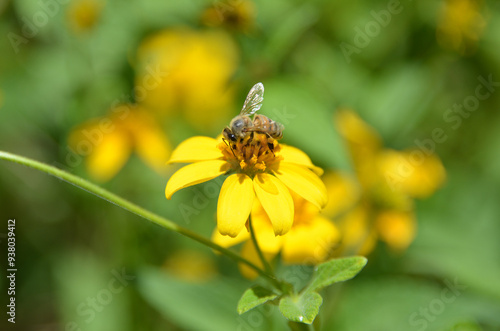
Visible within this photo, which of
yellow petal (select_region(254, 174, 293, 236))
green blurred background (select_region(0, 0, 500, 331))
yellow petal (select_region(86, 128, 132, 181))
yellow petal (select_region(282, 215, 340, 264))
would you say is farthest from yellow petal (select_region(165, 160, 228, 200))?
yellow petal (select_region(86, 128, 132, 181))

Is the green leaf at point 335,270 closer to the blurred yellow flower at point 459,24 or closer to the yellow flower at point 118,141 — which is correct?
the yellow flower at point 118,141

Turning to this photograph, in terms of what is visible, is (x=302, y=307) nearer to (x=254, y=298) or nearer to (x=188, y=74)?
(x=254, y=298)

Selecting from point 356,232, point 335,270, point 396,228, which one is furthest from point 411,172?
point 335,270

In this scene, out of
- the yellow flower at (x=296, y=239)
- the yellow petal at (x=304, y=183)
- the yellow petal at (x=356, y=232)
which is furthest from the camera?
the yellow petal at (x=356, y=232)

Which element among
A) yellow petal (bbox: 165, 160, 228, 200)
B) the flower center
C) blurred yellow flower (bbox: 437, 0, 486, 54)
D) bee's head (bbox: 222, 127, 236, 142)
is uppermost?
blurred yellow flower (bbox: 437, 0, 486, 54)

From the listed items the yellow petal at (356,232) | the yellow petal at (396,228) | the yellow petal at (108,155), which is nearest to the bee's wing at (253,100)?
the yellow petal at (356,232)

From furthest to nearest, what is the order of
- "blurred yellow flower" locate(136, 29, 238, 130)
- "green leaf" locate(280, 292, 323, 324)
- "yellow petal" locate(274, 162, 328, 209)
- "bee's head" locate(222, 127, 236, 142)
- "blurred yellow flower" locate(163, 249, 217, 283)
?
1. "blurred yellow flower" locate(136, 29, 238, 130)
2. "blurred yellow flower" locate(163, 249, 217, 283)
3. "bee's head" locate(222, 127, 236, 142)
4. "yellow petal" locate(274, 162, 328, 209)
5. "green leaf" locate(280, 292, 323, 324)

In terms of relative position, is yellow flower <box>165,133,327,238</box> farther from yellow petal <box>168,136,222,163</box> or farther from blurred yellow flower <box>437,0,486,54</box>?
blurred yellow flower <box>437,0,486,54</box>
